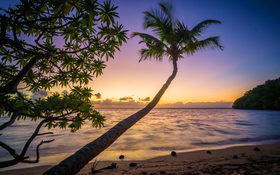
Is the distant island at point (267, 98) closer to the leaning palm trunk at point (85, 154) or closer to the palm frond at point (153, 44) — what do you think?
the palm frond at point (153, 44)

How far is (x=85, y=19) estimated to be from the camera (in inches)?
66.8

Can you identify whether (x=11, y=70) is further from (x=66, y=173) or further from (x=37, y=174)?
(x=37, y=174)

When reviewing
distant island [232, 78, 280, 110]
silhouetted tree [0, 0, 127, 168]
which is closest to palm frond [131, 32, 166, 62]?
silhouetted tree [0, 0, 127, 168]

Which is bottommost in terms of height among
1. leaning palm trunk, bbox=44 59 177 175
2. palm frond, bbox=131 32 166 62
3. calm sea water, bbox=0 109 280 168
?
calm sea water, bbox=0 109 280 168

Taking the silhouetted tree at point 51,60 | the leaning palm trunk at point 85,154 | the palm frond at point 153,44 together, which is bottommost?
the leaning palm trunk at point 85,154

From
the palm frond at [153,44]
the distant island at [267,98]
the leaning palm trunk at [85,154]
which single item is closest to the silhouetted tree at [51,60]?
the leaning palm trunk at [85,154]

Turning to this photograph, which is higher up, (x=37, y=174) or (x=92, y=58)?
(x=92, y=58)

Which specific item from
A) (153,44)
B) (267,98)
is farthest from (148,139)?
(267,98)

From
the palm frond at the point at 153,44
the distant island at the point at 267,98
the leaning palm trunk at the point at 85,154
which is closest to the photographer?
the leaning palm trunk at the point at 85,154

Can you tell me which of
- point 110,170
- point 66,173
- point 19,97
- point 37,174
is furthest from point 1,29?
point 37,174

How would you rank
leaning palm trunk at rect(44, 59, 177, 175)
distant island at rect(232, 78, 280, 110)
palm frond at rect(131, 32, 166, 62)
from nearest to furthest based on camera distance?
leaning palm trunk at rect(44, 59, 177, 175) → palm frond at rect(131, 32, 166, 62) → distant island at rect(232, 78, 280, 110)

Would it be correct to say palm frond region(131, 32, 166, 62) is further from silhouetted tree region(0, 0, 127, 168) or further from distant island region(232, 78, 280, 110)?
distant island region(232, 78, 280, 110)

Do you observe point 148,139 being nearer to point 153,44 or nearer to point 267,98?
point 153,44

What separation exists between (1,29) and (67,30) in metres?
0.66
